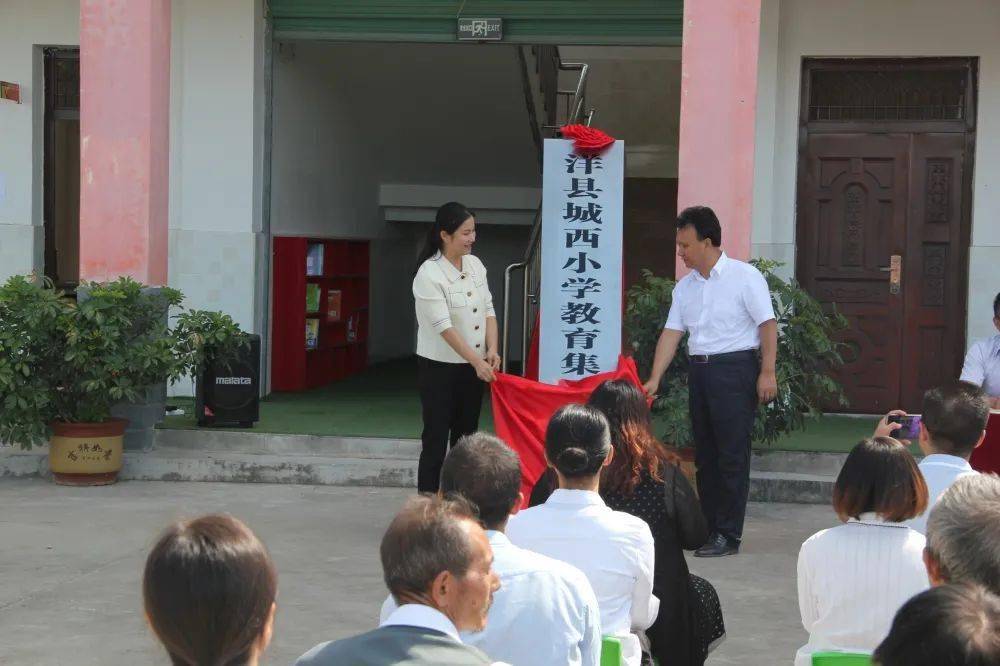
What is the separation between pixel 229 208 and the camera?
10312mm

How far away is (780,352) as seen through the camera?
7.50 meters

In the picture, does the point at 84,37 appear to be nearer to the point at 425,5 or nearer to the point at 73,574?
the point at 425,5

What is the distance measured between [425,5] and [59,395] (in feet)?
13.1

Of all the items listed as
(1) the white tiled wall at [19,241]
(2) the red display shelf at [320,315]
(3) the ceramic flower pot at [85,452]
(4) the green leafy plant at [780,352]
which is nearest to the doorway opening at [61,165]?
(1) the white tiled wall at [19,241]

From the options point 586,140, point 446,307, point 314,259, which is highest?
point 586,140

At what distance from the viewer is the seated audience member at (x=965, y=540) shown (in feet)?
7.72

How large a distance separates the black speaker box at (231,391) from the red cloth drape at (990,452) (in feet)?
16.3

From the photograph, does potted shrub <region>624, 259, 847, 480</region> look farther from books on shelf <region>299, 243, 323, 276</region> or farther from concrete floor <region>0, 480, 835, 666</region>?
books on shelf <region>299, 243, 323, 276</region>

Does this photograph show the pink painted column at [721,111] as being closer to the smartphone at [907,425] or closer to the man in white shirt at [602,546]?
the smartphone at [907,425]

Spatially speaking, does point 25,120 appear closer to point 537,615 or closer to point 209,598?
point 537,615

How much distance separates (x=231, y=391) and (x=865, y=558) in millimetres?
6091

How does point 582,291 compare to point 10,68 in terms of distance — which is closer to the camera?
point 582,291

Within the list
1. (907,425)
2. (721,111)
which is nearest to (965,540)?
(907,425)

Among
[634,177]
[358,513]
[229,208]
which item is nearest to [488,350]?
[358,513]
